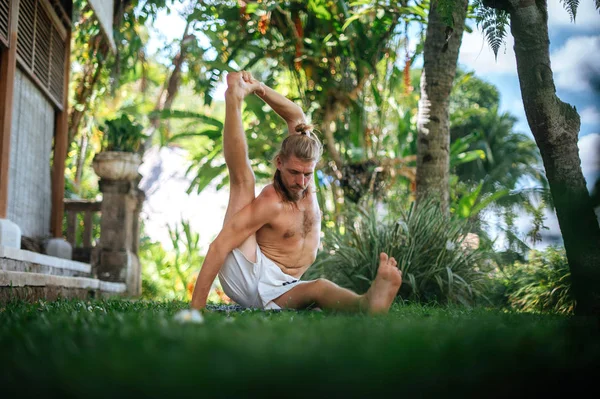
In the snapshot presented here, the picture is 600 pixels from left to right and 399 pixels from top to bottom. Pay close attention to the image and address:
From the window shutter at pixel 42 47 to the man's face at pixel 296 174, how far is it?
4.26 meters

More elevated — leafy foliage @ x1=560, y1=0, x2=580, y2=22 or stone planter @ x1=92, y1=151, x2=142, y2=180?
stone planter @ x1=92, y1=151, x2=142, y2=180

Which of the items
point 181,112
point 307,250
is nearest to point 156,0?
point 181,112

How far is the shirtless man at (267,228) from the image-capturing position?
3648 millimetres

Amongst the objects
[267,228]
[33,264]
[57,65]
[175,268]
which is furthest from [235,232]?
[175,268]

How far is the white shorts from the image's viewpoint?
3.82 metres

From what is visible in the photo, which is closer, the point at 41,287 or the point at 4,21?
the point at 41,287

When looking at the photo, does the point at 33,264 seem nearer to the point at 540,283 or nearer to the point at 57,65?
the point at 57,65

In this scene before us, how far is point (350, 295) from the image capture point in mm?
3334

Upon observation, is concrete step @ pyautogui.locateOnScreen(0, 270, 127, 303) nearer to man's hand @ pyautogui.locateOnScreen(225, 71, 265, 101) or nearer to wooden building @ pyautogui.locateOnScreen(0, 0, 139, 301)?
wooden building @ pyautogui.locateOnScreen(0, 0, 139, 301)

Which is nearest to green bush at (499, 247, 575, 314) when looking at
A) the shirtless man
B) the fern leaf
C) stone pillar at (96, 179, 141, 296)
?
the shirtless man

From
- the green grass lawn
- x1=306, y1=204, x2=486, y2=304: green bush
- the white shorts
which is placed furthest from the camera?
x1=306, y1=204, x2=486, y2=304: green bush

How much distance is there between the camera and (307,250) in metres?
4.06

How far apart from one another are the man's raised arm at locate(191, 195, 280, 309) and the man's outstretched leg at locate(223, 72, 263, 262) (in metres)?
0.07

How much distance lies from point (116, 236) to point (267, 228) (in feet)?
16.5
